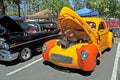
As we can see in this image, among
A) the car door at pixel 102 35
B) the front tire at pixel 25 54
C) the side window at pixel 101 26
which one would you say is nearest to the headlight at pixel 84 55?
the car door at pixel 102 35

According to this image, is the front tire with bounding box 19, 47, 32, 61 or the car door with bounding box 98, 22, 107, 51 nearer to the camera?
the front tire with bounding box 19, 47, 32, 61

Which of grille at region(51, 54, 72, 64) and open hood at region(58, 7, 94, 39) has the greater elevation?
open hood at region(58, 7, 94, 39)

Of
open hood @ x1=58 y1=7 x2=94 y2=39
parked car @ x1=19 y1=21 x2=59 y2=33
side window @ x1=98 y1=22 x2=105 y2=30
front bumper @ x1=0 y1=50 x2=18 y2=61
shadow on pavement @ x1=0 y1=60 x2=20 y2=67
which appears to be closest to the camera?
open hood @ x1=58 y1=7 x2=94 y2=39

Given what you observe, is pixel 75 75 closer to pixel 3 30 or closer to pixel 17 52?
pixel 17 52

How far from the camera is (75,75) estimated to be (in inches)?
294

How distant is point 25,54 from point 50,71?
1.81 m

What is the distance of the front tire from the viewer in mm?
9062

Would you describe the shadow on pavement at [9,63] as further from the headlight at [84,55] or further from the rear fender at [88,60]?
the headlight at [84,55]

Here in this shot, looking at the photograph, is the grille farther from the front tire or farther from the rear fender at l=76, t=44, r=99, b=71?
the front tire

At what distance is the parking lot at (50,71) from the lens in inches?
287

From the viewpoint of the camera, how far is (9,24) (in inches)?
379

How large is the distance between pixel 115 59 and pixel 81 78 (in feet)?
8.93

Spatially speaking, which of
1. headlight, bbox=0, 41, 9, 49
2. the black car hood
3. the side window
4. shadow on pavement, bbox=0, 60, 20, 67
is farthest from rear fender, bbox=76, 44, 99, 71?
the black car hood

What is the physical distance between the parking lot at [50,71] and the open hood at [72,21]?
4.15ft
